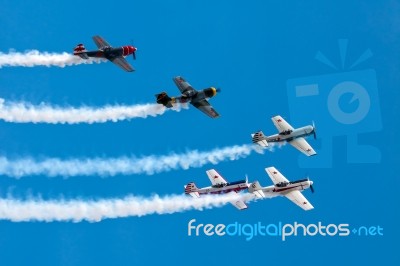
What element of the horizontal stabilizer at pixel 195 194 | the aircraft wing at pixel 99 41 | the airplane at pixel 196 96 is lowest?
the horizontal stabilizer at pixel 195 194

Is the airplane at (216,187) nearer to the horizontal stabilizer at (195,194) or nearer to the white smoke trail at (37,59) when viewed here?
the horizontal stabilizer at (195,194)

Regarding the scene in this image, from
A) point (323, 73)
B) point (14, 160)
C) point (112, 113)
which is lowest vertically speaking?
point (14, 160)

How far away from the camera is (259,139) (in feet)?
126

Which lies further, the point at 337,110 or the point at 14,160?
the point at 337,110

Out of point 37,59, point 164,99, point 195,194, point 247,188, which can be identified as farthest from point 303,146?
point 37,59

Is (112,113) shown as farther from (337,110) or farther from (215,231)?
(337,110)

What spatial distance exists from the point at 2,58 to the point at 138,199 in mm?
9529

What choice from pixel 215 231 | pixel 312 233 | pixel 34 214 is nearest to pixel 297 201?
pixel 312 233

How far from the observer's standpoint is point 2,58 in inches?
1518

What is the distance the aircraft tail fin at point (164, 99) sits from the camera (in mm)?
36375

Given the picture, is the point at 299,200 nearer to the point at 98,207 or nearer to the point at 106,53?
the point at 98,207

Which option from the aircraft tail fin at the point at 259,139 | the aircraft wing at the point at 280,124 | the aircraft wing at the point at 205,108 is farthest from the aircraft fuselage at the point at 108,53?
the aircraft wing at the point at 280,124

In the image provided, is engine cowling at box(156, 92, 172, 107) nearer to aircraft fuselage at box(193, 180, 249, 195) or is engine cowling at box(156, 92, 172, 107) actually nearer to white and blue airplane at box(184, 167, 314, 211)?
white and blue airplane at box(184, 167, 314, 211)

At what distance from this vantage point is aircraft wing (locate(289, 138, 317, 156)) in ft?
127
